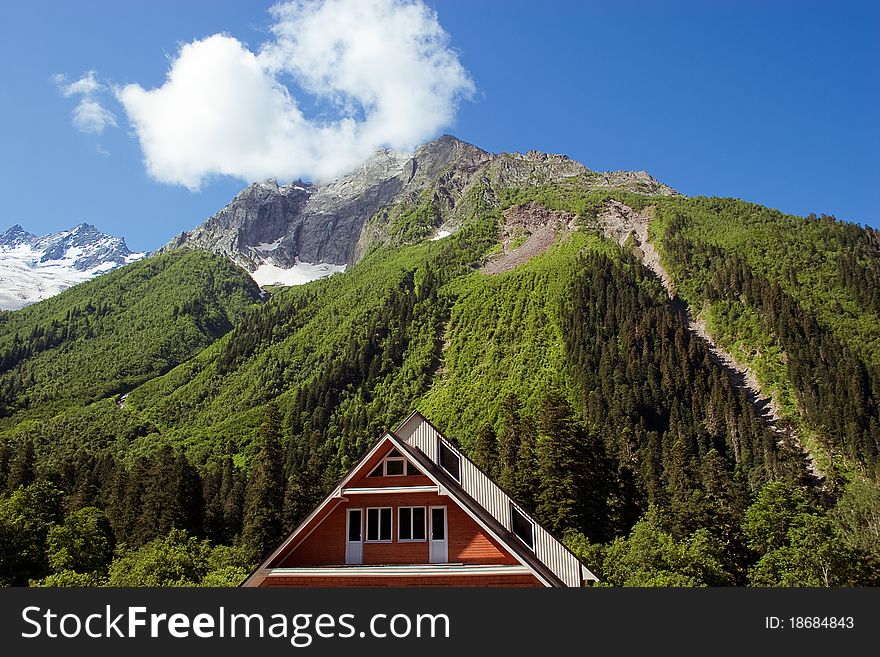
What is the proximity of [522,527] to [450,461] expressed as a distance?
456 centimetres

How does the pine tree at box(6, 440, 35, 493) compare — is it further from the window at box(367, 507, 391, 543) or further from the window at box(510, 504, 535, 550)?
the window at box(510, 504, 535, 550)

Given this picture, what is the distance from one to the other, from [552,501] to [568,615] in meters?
44.5

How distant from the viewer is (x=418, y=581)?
25.0 m

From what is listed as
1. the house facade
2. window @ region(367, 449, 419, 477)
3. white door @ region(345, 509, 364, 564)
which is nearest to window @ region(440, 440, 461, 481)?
the house facade

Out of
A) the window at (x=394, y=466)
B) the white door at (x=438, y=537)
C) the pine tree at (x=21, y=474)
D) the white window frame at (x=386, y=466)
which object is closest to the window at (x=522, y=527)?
the white door at (x=438, y=537)

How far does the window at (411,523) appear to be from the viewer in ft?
86.6

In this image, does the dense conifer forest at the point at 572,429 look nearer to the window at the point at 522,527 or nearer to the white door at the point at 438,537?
the window at the point at 522,527

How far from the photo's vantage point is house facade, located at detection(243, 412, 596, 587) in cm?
2503

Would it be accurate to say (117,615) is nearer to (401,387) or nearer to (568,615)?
(568,615)

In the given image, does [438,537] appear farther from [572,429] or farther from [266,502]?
[266,502]

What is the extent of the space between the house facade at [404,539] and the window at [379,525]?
0.04m

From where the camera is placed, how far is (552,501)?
190 feet

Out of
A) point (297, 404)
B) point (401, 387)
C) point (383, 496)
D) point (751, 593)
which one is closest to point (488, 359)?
point (401, 387)

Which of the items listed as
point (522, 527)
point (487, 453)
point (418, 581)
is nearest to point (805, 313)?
point (487, 453)
